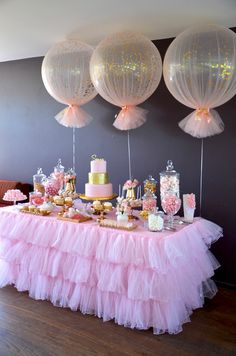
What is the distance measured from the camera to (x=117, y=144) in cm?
360

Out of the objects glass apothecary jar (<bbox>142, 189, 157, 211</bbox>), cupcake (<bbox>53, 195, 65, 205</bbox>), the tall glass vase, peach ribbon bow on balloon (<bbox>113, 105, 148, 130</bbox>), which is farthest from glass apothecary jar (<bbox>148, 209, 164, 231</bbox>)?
cupcake (<bbox>53, 195, 65, 205</bbox>)

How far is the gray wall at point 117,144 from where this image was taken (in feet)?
10.0

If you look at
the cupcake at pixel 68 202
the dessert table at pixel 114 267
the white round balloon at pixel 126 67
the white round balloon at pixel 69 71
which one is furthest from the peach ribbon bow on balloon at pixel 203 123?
the cupcake at pixel 68 202

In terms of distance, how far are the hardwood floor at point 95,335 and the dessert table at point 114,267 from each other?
8 cm

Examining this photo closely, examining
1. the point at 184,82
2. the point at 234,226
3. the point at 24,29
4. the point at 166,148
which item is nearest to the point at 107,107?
the point at 166,148

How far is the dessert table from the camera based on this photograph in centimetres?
231

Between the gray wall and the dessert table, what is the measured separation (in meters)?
0.45

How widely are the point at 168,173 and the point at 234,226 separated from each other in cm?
83

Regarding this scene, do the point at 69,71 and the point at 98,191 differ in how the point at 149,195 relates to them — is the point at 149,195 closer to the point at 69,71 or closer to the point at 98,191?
the point at 98,191

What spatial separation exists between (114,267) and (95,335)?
462 millimetres

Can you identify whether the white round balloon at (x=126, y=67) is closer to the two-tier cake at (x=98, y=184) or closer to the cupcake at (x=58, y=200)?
the two-tier cake at (x=98, y=184)

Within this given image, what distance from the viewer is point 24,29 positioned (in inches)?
124

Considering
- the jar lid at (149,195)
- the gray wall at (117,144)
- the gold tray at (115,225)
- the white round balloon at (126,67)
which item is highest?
the white round balloon at (126,67)

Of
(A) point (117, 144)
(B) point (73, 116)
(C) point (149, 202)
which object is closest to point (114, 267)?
(C) point (149, 202)
